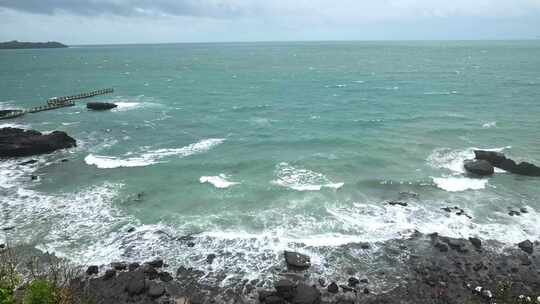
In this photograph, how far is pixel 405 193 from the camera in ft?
119

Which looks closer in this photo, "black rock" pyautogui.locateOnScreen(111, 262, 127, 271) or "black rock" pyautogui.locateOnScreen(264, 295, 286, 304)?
"black rock" pyautogui.locateOnScreen(264, 295, 286, 304)

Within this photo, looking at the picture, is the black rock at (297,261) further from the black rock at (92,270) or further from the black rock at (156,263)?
the black rock at (92,270)

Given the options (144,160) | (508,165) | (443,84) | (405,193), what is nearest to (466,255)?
(405,193)

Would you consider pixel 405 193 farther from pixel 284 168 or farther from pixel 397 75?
pixel 397 75

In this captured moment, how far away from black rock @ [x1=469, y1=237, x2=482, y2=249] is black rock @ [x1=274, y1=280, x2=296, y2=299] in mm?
14721

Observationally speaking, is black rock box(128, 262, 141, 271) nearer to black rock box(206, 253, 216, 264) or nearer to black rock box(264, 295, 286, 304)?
black rock box(206, 253, 216, 264)

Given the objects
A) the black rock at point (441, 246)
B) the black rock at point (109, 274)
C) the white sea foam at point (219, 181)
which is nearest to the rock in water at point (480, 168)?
the black rock at point (441, 246)

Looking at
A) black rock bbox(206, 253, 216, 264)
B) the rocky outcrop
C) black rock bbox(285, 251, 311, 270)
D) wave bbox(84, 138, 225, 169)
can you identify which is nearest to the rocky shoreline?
black rock bbox(285, 251, 311, 270)

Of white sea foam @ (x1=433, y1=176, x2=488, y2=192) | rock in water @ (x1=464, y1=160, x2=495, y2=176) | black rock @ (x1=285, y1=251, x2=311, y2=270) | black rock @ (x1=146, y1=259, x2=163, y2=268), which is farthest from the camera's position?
rock in water @ (x1=464, y1=160, x2=495, y2=176)

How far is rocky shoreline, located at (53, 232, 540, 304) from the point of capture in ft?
75.3

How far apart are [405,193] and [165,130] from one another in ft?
125

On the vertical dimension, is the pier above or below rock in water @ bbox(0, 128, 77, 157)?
above

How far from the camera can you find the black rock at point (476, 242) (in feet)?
91.3

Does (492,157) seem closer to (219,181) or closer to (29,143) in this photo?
(219,181)
